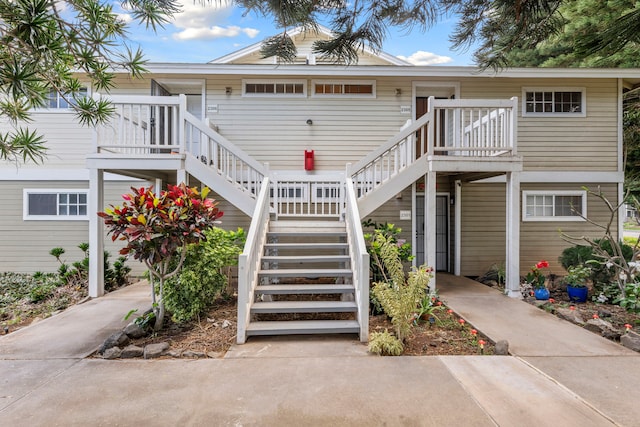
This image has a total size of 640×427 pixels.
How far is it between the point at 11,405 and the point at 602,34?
243 inches

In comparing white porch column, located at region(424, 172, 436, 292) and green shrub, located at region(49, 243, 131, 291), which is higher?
white porch column, located at region(424, 172, 436, 292)

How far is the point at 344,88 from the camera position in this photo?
782cm

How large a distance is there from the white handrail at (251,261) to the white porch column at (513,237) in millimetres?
4216

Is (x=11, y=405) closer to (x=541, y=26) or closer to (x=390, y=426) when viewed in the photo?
(x=390, y=426)

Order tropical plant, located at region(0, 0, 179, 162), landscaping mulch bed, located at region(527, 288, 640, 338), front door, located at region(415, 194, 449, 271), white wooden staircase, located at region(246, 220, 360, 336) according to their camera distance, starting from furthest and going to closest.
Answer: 1. front door, located at region(415, 194, 449, 271)
2. landscaping mulch bed, located at region(527, 288, 640, 338)
3. white wooden staircase, located at region(246, 220, 360, 336)
4. tropical plant, located at region(0, 0, 179, 162)

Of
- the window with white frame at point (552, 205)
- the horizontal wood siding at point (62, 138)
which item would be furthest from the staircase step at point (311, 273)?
the horizontal wood siding at point (62, 138)

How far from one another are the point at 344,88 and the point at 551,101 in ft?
15.6

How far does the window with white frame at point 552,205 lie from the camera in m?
7.75

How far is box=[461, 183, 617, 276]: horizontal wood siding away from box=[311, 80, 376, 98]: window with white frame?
3.10 m

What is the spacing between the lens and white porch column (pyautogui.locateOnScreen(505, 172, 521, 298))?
5918 millimetres

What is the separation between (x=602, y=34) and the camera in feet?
11.2

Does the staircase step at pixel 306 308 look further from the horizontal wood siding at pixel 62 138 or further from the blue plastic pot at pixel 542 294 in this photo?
the horizontal wood siding at pixel 62 138

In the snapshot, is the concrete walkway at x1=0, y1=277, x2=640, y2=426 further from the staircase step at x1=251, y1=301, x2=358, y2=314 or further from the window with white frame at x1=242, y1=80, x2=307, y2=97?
the window with white frame at x1=242, y1=80, x2=307, y2=97

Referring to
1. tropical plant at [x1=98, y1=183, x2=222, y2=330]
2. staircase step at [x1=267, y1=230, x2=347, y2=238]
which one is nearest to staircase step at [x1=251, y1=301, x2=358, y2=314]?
tropical plant at [x1=98, y1=183, x2=222, y2=330]
